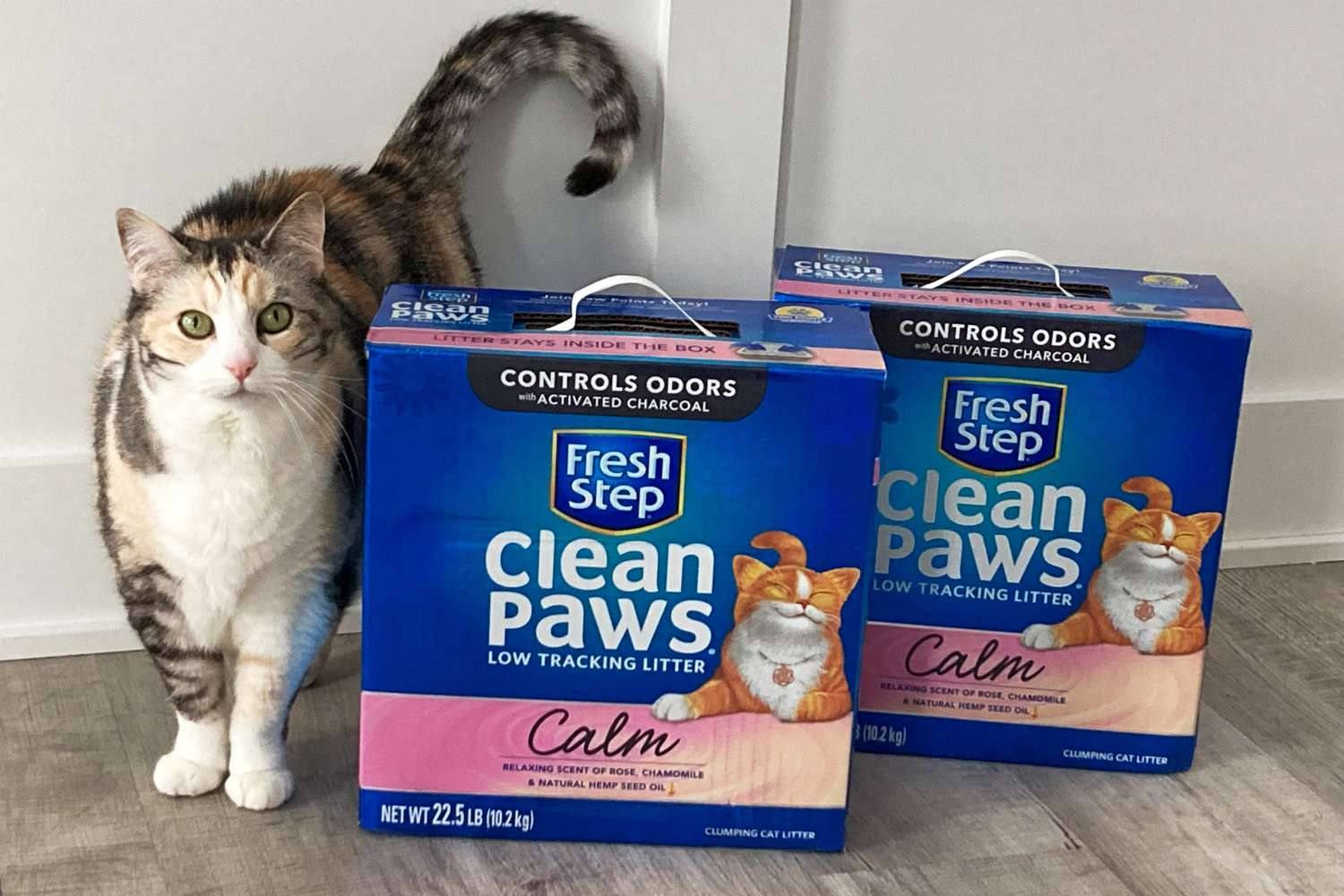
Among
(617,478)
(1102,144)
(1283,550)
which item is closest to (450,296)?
(617,478)

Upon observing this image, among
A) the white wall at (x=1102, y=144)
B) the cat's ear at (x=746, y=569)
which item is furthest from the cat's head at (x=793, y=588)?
the white wall at (x=1102, y=144)

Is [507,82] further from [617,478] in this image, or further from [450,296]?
[617,478]

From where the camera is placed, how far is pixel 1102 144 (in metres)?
1.70

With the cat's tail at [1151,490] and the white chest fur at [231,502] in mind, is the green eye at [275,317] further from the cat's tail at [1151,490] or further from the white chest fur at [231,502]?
the cat's tail at [1151,490]

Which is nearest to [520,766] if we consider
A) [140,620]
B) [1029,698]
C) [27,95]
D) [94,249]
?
[140,620]

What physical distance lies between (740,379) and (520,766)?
36cm

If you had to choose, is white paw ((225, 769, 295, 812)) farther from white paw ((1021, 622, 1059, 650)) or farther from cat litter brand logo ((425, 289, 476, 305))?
white paw ((1021, 622, 1059, 650))

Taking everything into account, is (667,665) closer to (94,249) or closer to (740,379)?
(740,379)

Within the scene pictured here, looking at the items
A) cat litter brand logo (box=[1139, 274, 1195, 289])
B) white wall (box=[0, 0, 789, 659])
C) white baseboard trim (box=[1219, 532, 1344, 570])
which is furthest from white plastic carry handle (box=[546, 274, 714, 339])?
white baseboard trim (box=[1219, 532, 1344, 570])

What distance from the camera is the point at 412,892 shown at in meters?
1.20

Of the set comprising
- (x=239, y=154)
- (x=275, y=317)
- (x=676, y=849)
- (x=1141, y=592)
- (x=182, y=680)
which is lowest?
(x=676, y=849)

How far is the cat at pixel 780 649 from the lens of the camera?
1.20 m

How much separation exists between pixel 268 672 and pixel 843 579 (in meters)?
0.48

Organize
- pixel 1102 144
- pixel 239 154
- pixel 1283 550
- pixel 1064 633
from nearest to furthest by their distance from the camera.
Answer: pixel 1064 633
pixel 239 154
pixel 1102 144
pixel 1283 550
